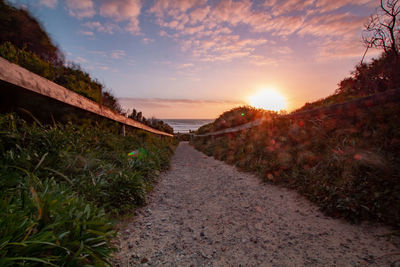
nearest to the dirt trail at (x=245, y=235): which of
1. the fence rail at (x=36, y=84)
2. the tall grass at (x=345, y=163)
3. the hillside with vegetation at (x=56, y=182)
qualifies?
the tall grass at (x=345, y=163)

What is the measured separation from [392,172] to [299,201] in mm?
1200

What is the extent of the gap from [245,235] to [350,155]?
2.16 m

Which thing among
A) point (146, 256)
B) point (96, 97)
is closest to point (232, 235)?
point (146, 256)

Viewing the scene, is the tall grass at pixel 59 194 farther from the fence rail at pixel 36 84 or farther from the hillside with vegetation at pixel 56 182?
the fence rail at pixel 36 84

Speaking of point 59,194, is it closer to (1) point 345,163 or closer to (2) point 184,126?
(1) point 345,163

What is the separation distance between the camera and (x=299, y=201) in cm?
296

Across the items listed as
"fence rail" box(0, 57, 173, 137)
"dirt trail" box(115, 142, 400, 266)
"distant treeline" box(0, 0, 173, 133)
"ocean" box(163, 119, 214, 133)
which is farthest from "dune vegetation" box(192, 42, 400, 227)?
"ocean" box(163, 119, 214, 133)

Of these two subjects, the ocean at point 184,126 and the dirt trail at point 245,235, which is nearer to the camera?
the dirt trail at point 245,235

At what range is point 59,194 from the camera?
175cm

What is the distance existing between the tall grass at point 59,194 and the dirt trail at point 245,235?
1.31 feet

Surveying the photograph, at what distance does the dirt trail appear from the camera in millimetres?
1739

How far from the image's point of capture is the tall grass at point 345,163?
2227 mm

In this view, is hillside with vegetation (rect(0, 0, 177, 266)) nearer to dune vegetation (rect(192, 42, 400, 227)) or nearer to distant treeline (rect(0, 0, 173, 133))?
distant treeline (rect(0, 0, 173, 133))

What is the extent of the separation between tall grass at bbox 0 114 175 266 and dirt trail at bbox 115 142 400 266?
0.40 m
